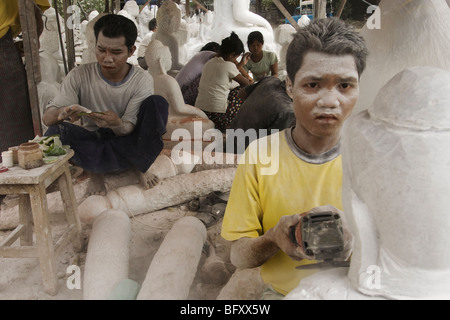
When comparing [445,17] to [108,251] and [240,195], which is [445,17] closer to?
[240,195]

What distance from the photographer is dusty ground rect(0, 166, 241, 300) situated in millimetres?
2703

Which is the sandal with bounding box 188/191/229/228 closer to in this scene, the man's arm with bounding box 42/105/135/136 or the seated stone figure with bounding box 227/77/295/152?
the seated stone figure with bounding box 227/77/295/152

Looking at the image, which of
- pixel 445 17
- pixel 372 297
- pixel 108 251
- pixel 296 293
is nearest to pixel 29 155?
pixel 108 251

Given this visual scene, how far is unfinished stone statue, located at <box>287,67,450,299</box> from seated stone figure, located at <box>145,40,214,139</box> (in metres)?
4.17

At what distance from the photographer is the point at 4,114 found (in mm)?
3922

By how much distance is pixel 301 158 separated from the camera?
5.61 feet

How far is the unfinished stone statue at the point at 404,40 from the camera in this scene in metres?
2.57

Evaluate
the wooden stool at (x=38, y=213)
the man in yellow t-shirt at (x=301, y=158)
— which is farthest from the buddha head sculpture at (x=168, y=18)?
the man in yellow t-shirt at (x=301, y=158)

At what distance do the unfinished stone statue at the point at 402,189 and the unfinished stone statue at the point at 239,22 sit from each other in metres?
10.2

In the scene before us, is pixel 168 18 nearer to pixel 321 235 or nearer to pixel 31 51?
pixel 31 51

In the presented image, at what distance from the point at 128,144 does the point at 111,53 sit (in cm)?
80

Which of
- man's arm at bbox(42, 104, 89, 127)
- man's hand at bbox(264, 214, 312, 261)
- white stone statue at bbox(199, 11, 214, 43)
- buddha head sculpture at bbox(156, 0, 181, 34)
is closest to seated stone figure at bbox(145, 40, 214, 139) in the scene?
man's arm at bbox(42, 104, 89, 127)

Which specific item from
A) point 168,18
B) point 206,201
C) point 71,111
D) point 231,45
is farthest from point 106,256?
point 168,18
